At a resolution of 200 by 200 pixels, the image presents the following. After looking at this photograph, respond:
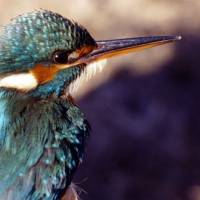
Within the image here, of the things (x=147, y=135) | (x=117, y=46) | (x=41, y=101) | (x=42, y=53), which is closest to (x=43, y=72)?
(x=42, y=53)

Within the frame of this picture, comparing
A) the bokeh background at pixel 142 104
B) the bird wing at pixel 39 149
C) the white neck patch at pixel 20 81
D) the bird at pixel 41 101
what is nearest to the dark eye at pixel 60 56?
the bird at pixel 41 101

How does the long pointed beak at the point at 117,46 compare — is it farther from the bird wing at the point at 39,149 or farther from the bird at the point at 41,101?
the bird wing at the point at 39,149

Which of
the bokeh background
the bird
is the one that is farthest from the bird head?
the bokeh background

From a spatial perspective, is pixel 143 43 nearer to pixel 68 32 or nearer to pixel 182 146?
pixel 68 32

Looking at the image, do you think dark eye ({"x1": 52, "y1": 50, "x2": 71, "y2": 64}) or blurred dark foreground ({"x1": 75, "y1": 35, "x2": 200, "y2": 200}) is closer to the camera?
dark eye ({"x1": 52, "y1": 50, "x2": 71, "y2": 64})

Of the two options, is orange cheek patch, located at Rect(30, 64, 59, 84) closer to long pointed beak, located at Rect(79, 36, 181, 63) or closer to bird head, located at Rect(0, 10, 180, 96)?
bird head, located at Rect(0, 10, 180, 96)

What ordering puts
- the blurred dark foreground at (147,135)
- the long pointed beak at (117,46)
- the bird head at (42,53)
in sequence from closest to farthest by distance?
the bird head at (42,53), the long pointed beak at (117,46), the blurred dark foreground at (147,135)

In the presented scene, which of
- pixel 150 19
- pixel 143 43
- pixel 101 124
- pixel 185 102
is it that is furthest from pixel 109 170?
pixel 143 43
